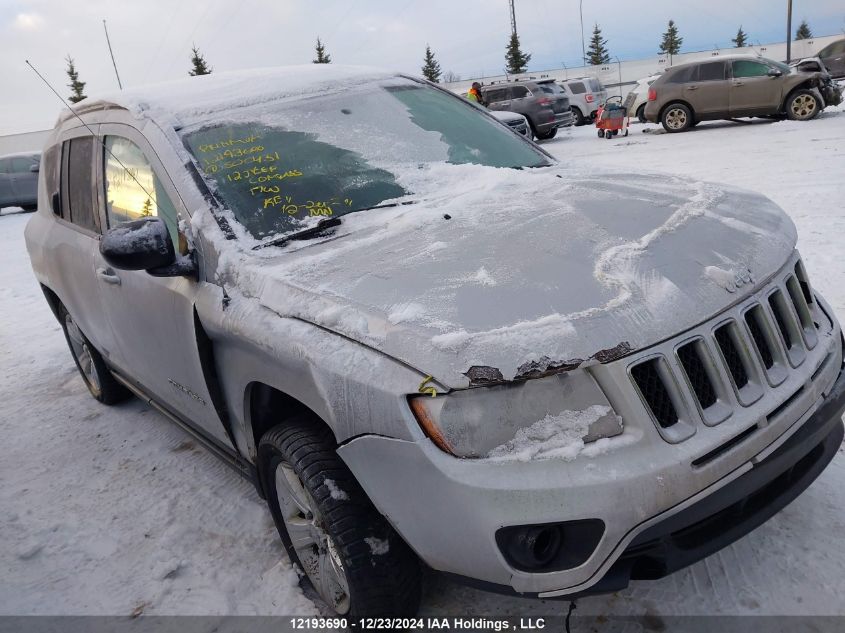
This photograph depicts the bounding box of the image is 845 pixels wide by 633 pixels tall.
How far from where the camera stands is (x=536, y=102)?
17.2 meters

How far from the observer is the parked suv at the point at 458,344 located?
157 cm

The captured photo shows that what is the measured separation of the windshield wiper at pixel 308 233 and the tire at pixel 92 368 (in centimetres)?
223

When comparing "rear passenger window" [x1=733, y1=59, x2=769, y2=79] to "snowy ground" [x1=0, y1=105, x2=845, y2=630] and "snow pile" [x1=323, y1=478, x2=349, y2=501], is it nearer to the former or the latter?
"snowy ground" [x1=0, y1=105, x2=845, y2=630]

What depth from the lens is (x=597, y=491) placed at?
1.52m

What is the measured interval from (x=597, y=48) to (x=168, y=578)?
83199mm

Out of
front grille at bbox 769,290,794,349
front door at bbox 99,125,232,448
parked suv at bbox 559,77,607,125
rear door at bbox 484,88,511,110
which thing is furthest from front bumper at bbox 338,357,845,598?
parked suv at bbox 559,77,607,125

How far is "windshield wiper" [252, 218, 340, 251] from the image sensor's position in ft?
7.50

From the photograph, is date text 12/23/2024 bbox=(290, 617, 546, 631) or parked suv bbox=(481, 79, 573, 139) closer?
date text 12/23/2024 bbox=(290, 617, 546, 631)

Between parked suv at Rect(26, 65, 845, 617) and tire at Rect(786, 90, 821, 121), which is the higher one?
parked suv at Rect(26, 65, 845, 617)

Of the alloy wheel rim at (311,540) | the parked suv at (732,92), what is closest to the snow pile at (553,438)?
the alloy wheel rim at (311,540)

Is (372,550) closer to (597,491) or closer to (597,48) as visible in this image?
(597,491)

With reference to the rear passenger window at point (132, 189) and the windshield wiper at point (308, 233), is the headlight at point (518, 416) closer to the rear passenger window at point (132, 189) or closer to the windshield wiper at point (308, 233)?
the windshield wiper at point (308, 233)

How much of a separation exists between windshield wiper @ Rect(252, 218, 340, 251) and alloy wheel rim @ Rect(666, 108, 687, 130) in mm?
14129

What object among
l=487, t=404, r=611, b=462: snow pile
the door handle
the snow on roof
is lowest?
l=487, t=404, r=611, b=462: snow pile
